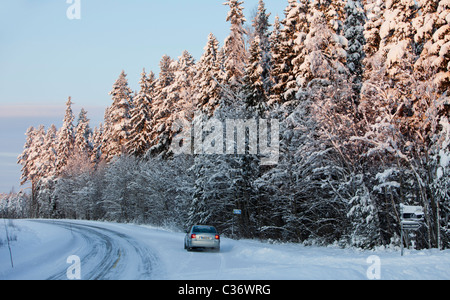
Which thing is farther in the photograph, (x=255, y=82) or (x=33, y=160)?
(x=33, y=160)

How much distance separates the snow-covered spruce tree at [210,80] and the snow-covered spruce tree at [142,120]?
1666 centimetres

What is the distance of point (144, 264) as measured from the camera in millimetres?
12922

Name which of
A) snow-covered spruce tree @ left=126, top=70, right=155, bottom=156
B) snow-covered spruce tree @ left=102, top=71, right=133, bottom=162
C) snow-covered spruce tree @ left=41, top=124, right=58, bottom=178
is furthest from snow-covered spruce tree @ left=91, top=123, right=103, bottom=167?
snow-covered spruce tree @ left=126, top=70, right=155, bottom=156

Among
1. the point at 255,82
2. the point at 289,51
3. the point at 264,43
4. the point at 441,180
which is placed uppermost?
the point at 264,43

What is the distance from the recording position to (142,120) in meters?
48.9

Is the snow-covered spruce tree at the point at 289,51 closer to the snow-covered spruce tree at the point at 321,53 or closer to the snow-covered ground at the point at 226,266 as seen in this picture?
the snow-covered spruce tree at the point at 321,53

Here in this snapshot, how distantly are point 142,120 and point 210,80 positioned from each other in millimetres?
19367

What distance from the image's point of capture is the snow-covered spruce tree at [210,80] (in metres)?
31.2

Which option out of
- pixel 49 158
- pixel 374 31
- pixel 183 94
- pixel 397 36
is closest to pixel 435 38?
pixel 397 36

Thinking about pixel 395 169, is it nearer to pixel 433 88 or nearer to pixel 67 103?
pixel 433 88

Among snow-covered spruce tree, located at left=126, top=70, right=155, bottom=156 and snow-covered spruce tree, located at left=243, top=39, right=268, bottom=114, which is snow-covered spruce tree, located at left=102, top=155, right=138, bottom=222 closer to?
snow-covered spruce tree, located at left=126, top=70, right=155, bottom=156

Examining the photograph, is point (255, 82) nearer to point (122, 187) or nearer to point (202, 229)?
point (202, 229)

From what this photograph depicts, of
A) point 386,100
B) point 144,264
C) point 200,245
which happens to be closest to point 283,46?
point 386,100
